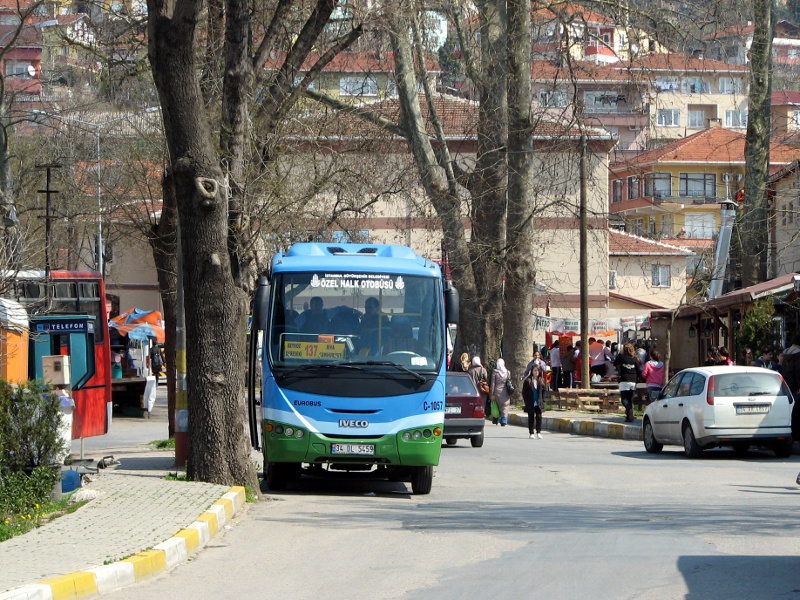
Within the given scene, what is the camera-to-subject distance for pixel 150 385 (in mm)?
34500

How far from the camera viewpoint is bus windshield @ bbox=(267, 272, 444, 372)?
14828mm

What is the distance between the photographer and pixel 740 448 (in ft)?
70.7

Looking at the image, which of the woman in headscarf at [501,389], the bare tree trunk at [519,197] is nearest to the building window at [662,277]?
the bare tree trunk at [519,197]

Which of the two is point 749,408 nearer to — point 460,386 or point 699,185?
point 460,386

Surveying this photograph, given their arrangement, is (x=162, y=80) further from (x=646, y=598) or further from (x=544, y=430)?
(x=544, y=430)

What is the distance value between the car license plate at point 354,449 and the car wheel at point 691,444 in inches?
314

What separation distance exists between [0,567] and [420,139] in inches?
969

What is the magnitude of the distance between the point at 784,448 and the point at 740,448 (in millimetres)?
1227

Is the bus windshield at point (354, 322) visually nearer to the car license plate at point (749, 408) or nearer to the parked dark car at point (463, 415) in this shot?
the car license plate at point (749, 408)

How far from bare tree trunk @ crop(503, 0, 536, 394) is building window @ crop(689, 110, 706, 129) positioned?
245ft

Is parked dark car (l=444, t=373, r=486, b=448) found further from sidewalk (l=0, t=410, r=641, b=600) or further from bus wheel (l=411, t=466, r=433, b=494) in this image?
sidewalk (l=0, t=410, r=641, b=600)

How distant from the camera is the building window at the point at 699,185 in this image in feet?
287

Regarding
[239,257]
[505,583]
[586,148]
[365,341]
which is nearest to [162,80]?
[239,257]

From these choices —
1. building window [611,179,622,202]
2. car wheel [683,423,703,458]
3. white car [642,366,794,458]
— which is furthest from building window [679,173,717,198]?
white car [642,366,794,458]
